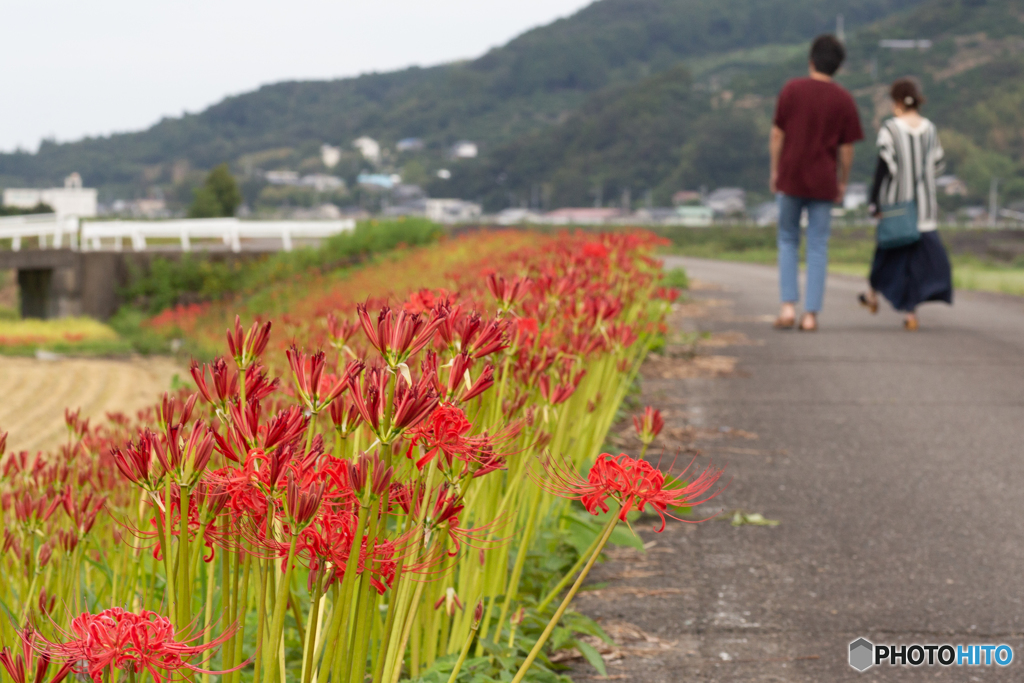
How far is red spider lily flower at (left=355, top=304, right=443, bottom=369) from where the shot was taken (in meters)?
1.21

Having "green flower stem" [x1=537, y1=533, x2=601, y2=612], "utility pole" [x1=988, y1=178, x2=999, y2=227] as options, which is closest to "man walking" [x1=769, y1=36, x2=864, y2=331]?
"green flower stem" [x1=537, y1=533, x2=601, y2=612]

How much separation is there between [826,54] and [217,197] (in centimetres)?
6351

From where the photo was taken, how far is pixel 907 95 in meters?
7.99

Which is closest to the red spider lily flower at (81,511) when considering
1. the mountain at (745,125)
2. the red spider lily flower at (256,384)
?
the red spider lily flower at (256,384)

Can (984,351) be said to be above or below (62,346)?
above

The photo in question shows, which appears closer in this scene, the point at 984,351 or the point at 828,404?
the point at 828,404

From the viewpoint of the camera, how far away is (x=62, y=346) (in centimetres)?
1995

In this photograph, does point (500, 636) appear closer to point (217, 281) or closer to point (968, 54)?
point (217, 281)

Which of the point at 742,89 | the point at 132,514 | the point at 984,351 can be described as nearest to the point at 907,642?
the point at 132,514

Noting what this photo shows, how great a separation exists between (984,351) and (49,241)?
26.3 meters

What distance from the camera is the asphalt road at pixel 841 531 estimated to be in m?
2.43

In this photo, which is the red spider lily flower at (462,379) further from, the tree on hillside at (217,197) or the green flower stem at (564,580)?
the tree on hillside at (217,197)

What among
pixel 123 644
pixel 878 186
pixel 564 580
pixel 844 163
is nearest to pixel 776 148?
pixel 844 163

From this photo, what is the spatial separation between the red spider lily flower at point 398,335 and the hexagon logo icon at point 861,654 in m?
1.58
